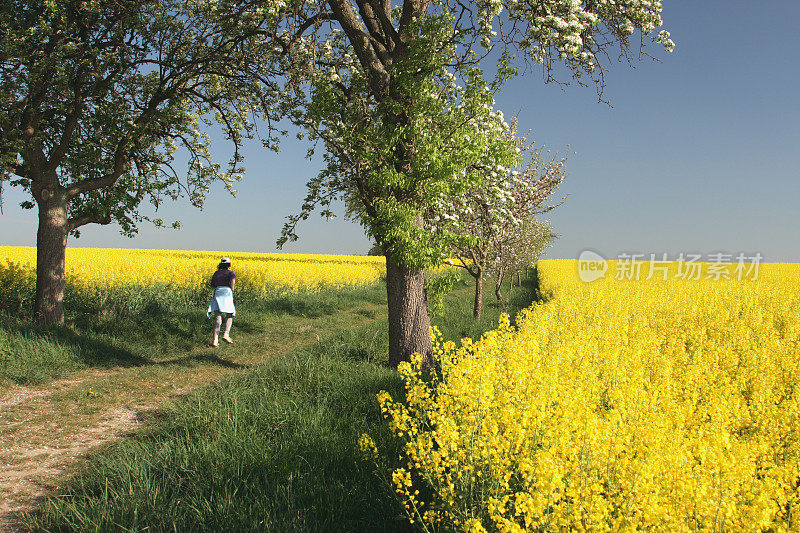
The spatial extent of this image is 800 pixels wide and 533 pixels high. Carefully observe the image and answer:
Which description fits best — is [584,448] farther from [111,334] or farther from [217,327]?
[111,334]

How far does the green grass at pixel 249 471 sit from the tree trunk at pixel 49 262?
24.1ft

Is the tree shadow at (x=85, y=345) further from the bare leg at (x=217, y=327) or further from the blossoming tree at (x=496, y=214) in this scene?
the blossoming tree at (x=496, y=214)

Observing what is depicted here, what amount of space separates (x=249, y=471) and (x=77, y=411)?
197 inches

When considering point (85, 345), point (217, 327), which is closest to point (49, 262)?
point (85, 345)

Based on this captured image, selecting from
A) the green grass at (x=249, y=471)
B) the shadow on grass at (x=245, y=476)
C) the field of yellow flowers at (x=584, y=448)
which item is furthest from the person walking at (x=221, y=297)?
the field of yellow flowers at (x=584, y=448)

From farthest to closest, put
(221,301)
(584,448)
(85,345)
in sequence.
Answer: (221,301), (85,345), (584,448)

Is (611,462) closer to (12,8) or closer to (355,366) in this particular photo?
(355,366)

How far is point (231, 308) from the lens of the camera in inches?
A: 486

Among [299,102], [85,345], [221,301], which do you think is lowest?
[85,345]

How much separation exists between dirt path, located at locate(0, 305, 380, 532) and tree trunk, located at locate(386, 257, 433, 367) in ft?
12.7

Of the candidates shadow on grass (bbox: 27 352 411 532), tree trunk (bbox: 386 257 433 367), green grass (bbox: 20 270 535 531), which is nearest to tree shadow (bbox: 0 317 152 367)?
green grass (bbox: 20 270 535 531)

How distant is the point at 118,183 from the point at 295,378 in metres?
10.2

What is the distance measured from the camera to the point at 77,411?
25.3ft

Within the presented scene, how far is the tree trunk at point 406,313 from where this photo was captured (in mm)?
9148
